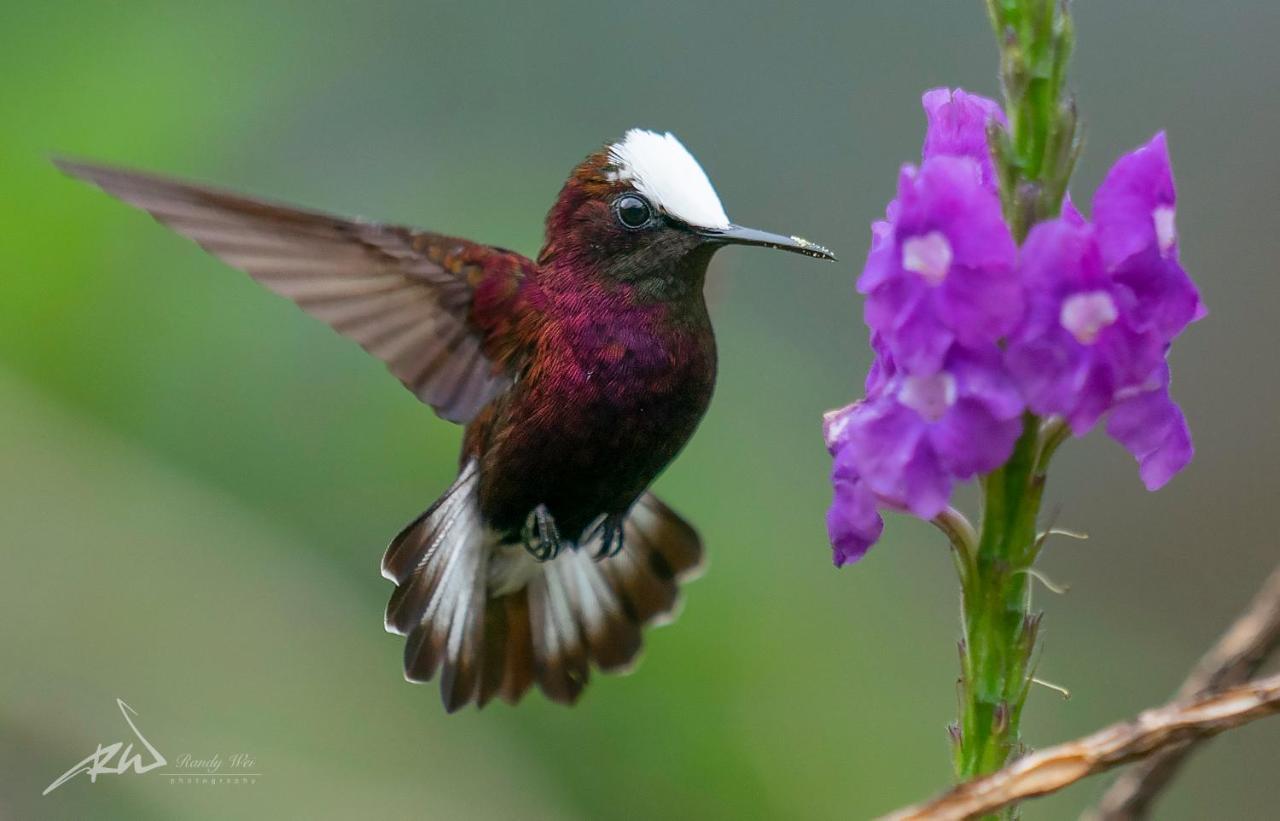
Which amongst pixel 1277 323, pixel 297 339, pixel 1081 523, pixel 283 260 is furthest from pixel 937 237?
pixel 1277 323

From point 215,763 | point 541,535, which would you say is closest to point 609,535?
point 541,535

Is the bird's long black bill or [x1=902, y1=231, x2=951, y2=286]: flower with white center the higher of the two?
the bird's long black bill

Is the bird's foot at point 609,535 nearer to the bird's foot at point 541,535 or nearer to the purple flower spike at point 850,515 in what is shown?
the bird's foot at point 541,535

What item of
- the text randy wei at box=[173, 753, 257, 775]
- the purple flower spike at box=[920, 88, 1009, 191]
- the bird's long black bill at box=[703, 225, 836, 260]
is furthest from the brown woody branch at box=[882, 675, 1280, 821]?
the text randy wei at box=[173, 753, 257, 775]

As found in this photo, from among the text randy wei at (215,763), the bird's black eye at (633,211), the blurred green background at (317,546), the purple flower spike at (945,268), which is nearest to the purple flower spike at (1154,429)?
the purple flower spike at (945,268)

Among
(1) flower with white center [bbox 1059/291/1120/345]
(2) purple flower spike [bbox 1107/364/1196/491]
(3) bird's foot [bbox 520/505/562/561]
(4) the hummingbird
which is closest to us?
(1) flower with white center [bbox 1059/291/1120/345]

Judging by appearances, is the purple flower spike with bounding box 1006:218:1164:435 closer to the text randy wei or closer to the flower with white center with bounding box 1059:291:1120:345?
the flower with white center with bounding box 1059:291:1120:345

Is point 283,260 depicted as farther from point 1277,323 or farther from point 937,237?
point 1277,323

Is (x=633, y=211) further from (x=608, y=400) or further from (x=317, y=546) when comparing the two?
(x=317, y=546)
